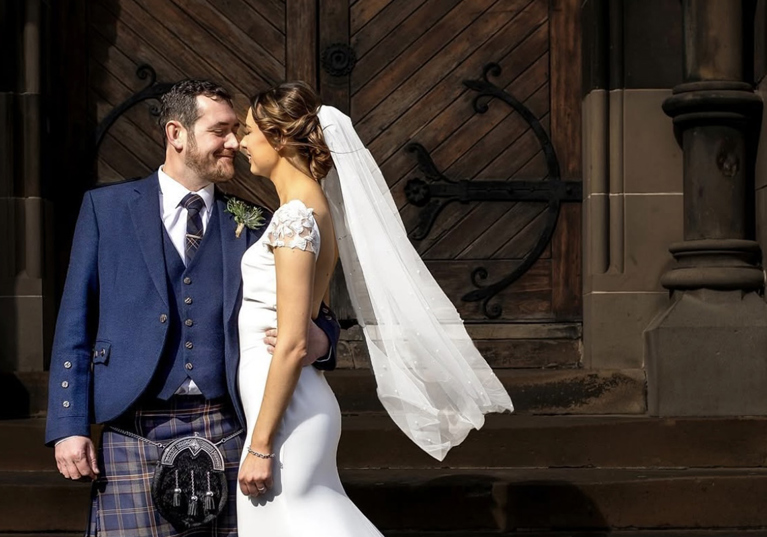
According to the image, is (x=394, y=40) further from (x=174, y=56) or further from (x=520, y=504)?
(x=520, y=504)

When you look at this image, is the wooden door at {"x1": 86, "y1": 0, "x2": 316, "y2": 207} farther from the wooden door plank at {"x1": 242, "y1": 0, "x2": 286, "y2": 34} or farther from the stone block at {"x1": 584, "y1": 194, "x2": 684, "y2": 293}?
the stone block at {"x1": 584, "y1": 194, "x2": 684, "y2": 293}

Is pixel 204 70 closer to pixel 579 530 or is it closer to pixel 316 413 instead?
pixel 579 530

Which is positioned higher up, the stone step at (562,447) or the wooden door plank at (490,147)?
the wooden door plank at (490,147)

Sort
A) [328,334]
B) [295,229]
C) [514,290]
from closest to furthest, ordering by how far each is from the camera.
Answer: [295,229], [328,334], [514,290]

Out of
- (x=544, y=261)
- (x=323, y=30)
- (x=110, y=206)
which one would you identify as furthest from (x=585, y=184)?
(x=110, y=206)

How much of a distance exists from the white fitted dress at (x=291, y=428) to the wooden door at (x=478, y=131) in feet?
11.7

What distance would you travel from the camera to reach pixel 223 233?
11.9 ft

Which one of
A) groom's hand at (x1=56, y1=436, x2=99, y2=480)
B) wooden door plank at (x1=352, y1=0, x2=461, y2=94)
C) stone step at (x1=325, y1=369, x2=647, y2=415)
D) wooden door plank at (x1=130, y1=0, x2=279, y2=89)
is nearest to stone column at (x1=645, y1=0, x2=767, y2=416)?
stone step at (x1=325, y1=369, x2=647, y2=415)

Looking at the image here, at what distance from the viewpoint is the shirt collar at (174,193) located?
3639 mm

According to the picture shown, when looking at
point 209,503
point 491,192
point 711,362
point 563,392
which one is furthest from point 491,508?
point 491,192

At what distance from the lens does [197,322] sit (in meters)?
3.54

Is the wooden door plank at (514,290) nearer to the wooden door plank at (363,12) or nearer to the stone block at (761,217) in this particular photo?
the stone block at (761,217)

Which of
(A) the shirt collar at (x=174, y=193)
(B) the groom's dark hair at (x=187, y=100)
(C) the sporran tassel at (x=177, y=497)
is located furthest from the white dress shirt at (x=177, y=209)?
(C) the sporran tassel at (x=177, y=497)

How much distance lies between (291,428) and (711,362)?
3.12 m
